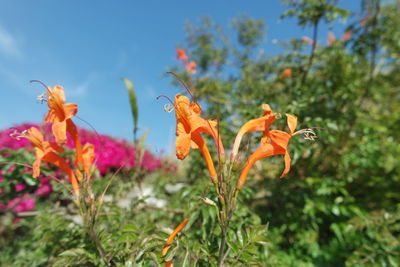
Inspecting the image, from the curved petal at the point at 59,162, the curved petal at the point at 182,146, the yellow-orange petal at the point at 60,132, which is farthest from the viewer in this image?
the curved petal at the point at 59,162

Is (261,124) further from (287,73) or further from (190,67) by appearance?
(190,67)

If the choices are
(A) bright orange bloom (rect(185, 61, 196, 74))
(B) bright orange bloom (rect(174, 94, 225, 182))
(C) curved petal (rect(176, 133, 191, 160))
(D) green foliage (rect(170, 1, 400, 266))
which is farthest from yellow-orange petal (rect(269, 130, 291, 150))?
(A) bright orange bloom (rect(185, 61, 196, 74))

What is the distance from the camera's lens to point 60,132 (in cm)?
126

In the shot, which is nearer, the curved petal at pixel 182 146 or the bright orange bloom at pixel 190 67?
the curved petal at pixel 182 146

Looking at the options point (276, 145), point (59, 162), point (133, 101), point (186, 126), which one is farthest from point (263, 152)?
point (133, 101)

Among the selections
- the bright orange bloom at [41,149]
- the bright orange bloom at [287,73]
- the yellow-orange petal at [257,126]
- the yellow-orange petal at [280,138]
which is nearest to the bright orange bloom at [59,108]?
the bright orange bloom at [41,149]

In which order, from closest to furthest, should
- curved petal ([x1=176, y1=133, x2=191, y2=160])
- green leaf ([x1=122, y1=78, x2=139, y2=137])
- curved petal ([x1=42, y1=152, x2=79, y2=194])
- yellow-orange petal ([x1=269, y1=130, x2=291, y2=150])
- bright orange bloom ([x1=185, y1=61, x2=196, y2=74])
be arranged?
curved petal ([x1=176, y1=133, x2=191, y2=160]) < yellow-orange petal ([x1=269, y1=130, x2=291, y2=150]) < curved petal ([x1=42, y1=152, x2=79, y2=194]) < green leaf ([x1=122, y1=78, x2=139, y2=137]) < bright orange bloom ([x1=185, y1=61, x2=196, y2=74])

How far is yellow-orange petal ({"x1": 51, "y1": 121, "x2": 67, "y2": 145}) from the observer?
1.24 metres

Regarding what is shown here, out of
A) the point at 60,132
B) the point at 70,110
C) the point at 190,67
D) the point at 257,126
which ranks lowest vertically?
the point at 257,126

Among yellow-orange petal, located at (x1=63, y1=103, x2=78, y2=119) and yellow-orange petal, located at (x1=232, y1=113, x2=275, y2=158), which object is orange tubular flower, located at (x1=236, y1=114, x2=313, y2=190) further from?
yellow-orange petal, located at (x1=63, y1=103, x2=78, y2=119)

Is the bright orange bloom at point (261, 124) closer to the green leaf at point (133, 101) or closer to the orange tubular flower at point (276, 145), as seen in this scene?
the orange tubular flower at point (276, 145)

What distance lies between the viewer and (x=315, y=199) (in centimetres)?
268

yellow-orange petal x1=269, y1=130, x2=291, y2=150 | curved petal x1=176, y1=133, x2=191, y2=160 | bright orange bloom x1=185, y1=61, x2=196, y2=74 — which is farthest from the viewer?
bright orange bloom x1=185, y1=61, x2=196, y2=74

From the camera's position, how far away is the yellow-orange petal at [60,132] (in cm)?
124
